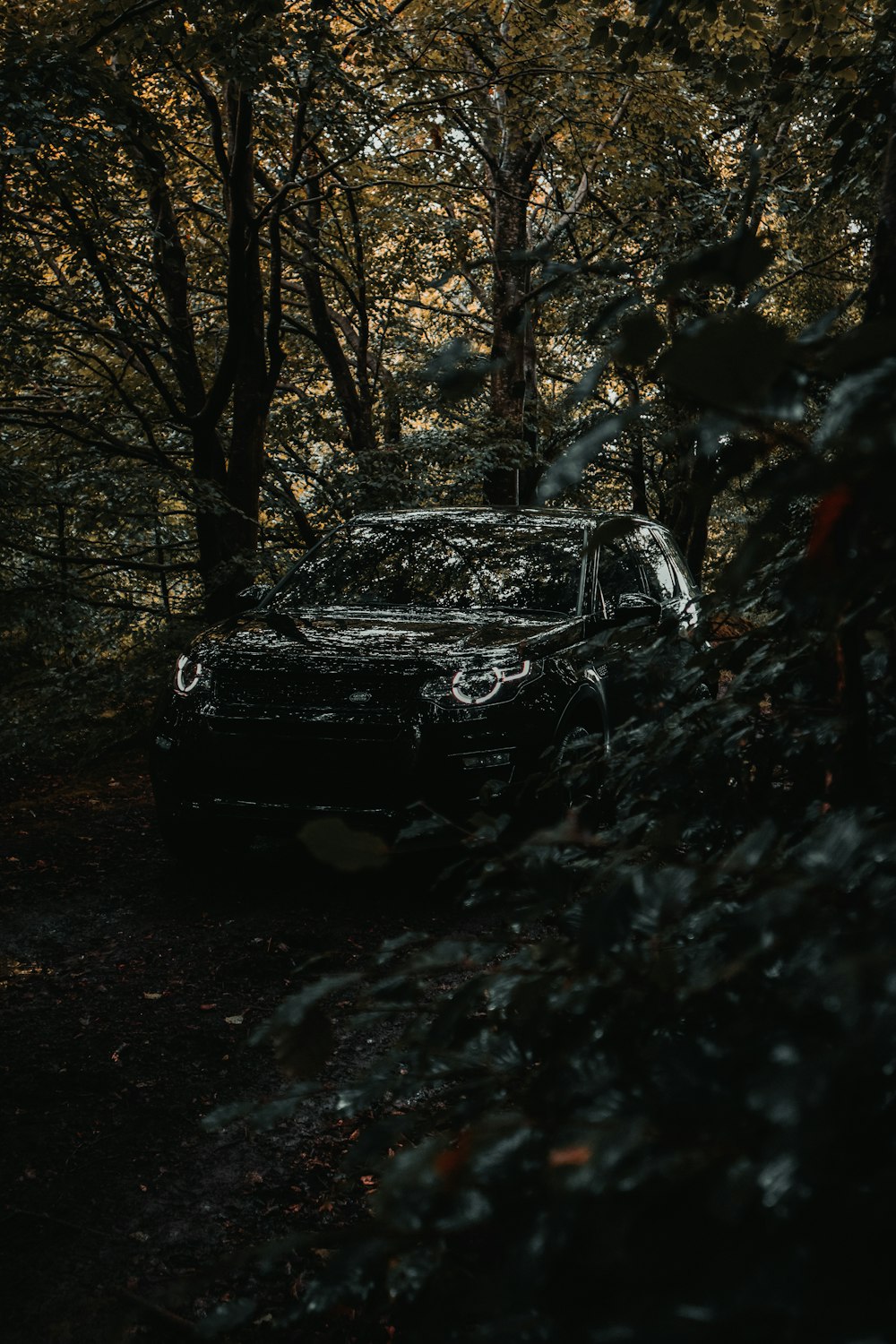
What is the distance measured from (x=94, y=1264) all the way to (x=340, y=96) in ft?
31.3

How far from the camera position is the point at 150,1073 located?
11.4 feet

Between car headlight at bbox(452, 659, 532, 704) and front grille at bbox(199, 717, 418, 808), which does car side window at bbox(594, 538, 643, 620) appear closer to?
car headlight at bbox(452, 659, 532, 704)

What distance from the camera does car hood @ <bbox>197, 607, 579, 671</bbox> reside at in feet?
16.7

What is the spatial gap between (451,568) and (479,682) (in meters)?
1.18

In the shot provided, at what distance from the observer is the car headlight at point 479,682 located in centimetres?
493

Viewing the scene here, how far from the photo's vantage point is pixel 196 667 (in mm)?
5340

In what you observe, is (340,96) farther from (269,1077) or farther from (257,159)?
(269,1077)

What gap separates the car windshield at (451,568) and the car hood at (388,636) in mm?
173

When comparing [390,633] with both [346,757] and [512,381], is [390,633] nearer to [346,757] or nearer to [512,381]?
[346,757]

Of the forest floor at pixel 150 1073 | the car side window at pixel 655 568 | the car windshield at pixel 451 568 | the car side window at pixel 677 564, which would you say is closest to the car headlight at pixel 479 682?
the car windshield at pixel 451 568

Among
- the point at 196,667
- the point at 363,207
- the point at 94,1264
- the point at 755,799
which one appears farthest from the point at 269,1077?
the point at 363,207

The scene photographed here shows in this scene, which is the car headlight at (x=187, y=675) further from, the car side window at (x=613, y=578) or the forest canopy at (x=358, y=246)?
the forest canopy at (x=358, y=246)

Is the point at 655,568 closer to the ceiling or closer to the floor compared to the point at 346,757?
closer to the ceiling

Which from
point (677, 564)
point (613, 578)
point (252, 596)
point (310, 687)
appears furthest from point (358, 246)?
point (310, 687)
